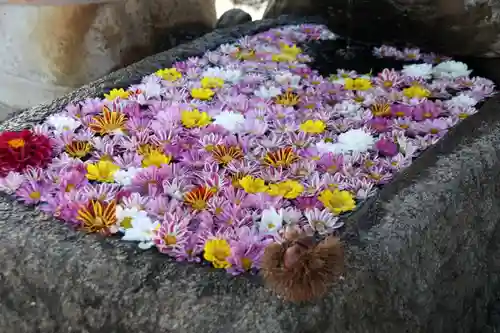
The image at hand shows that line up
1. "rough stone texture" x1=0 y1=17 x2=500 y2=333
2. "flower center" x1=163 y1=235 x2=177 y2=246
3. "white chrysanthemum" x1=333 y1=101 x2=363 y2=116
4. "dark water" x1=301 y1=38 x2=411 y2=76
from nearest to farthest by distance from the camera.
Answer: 1. "rough stone texture" x1=0 y1=17 x2=500 y2=333
2. "flower center" x1=163 y1=235 x2=177 y2=246
3. "white chrysanthemum" x1=333 y1=101 x2=363 y2=116
4. "dark water" x1=301 y1=38 x2=411 y2=76

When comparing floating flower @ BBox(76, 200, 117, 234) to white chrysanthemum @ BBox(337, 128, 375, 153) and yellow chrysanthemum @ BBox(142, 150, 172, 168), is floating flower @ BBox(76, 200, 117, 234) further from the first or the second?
white chrysanthemum @ BBox(337, 128, 375, 153)

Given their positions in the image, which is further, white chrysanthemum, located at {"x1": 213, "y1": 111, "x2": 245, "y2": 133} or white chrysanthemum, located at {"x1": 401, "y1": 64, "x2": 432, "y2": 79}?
white chrysanthemum, located at {"x1": 401, "y1": 64, "x2": 432, "y2": 79}

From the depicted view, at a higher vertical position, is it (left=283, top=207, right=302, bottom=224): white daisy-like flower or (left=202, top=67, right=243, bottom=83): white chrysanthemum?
(left=283, top=207, right=302, bottom=224): white daisy-like flower

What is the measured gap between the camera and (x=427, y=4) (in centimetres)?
193

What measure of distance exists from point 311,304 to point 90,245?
14.9 inches

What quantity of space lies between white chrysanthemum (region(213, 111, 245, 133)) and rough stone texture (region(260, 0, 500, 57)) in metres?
0.70

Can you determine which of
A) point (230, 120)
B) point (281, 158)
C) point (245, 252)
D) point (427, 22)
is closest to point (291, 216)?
point (245, 252)

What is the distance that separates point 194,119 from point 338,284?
68 cm

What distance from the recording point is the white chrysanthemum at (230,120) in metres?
1.52

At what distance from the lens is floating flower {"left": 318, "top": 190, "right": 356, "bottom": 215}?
1.18 m

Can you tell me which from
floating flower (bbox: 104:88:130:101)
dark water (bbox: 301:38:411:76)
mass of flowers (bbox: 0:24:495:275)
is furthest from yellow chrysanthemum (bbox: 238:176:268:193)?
dark water (bbox: 301:38:411:76)

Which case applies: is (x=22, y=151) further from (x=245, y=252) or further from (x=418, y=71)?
(x=418, y=71)

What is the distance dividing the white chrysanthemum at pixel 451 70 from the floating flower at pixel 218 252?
105cm

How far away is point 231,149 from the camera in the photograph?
1404mm
